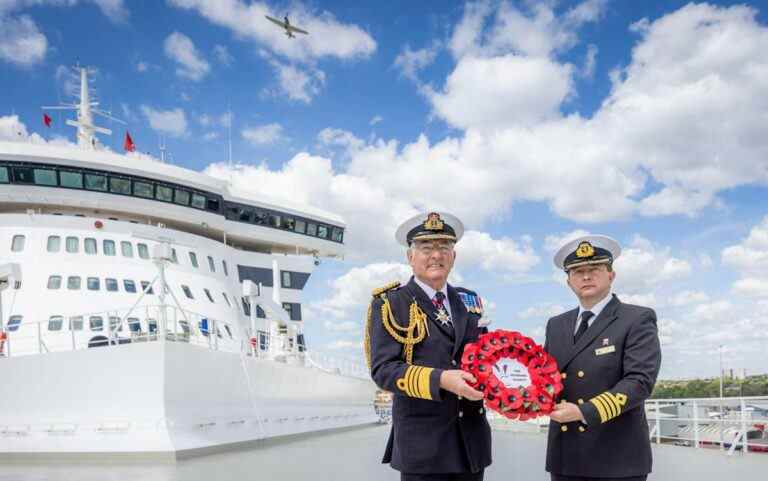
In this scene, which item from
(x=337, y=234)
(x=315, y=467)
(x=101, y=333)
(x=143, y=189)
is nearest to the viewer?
(x=315, y=467)

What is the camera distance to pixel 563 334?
3.00 m

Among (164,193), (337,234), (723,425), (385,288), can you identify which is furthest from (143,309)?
(385,288)

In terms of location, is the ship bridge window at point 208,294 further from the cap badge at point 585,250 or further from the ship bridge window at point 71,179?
the cap badge at point 585,250

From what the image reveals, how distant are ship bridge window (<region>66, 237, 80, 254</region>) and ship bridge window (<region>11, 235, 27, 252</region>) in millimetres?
966

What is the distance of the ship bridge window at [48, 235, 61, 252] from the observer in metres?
15.5

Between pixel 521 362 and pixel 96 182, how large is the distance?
1637 centimetres

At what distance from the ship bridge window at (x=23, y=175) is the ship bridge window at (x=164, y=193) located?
305 centimetres

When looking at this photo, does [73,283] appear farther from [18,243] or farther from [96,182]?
[96,182]

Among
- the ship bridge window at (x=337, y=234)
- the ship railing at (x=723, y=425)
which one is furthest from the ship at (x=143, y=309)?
the ship railing at (x=723, y=425)

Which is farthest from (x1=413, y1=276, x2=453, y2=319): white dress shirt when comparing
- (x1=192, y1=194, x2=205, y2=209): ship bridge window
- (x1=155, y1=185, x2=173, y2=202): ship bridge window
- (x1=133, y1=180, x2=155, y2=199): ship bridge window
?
(x1=192, y1=194, x2=205, y2=209): ship bridge window

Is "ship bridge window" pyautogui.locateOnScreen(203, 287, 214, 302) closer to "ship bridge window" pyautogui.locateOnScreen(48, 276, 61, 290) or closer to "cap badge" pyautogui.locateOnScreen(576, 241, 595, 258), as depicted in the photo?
"ship bridge window" pyautogui.locateOnScreen(48, 276, 61, 290)

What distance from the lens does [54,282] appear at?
1484 centimetres

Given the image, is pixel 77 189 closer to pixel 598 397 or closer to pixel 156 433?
pixel 156 433

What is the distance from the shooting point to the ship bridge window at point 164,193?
17672 mm
